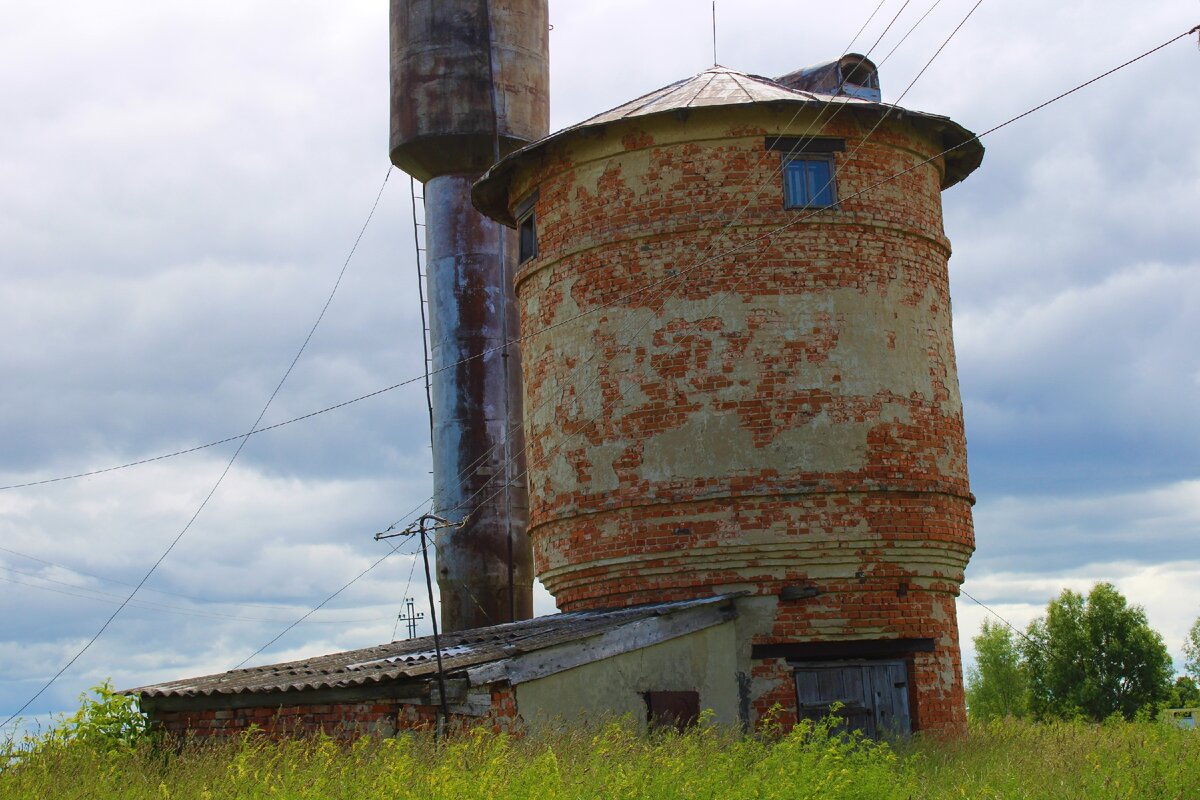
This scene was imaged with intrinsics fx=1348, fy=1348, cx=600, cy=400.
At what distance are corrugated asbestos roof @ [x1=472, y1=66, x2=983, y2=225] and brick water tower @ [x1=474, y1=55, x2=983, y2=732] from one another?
0.07 meters

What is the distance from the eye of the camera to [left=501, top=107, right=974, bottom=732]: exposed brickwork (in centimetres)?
1420

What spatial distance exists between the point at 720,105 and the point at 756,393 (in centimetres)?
324

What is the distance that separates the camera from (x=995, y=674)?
4247 cm

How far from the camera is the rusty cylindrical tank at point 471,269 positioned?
21375mm

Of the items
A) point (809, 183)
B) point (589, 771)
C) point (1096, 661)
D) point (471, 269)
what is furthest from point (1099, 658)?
point (589, 771)

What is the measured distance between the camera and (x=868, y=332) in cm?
1470

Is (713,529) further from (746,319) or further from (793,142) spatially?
(793,142)

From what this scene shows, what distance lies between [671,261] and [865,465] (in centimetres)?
306

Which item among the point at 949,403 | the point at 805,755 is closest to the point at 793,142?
the point at 949,403

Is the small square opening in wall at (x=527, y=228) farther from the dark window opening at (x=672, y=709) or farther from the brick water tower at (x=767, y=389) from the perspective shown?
the dark window opening at (x=672, y=709)

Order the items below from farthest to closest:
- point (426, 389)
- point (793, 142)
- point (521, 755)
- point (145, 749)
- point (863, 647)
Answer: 1. point (426, 389)
2. point (793, 142)
3. point (863, 647)
4. point (145, 749)
5. point (521, 755)

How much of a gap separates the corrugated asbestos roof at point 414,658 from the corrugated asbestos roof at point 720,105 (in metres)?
5.46

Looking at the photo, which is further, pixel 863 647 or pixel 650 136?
pixel 650 136

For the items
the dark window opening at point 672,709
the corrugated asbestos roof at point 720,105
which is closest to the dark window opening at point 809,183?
the corrugated asbestos roof at point 720,105
